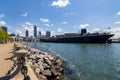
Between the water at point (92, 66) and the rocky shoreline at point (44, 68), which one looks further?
the water at point (92, 66)

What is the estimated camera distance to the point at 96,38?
109062 millimetres

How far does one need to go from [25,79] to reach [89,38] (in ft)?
349

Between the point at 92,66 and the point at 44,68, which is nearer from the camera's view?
the point at 44,68

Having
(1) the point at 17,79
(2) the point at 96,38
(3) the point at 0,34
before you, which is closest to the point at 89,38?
(2) the point at 96,38

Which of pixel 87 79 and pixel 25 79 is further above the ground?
pixel 25 79

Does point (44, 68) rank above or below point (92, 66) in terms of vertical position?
above

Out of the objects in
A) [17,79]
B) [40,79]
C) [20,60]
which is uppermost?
[20,60]

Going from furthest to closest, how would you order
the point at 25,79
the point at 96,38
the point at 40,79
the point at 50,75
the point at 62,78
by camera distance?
the point at 96,38, the point at 62,78, the point at 50,75, the point at 40,79, the point at 25,79

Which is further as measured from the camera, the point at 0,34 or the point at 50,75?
the point at 0,34

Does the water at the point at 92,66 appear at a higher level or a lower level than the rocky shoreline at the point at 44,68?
lower

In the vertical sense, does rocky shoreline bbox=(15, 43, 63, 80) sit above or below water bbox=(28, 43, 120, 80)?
above

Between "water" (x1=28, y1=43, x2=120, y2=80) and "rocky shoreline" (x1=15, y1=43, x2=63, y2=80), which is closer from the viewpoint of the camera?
"rocky shoreline" (x1=15, y1=43, x2=63, y2=80)

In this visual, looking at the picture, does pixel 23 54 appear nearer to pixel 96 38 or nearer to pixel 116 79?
pixel 116 79

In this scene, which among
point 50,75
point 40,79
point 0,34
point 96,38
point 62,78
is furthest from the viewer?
point 96,38
